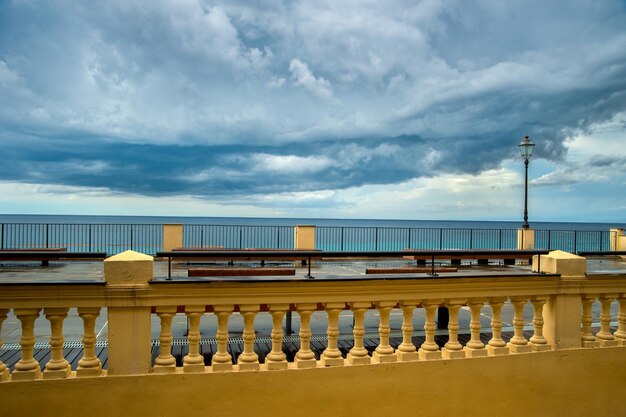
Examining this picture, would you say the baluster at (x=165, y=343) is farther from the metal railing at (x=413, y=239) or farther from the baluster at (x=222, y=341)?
the metal railing at (x=413, y=239)

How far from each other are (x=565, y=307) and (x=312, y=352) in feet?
8.39

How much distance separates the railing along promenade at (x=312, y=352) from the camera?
376 cm

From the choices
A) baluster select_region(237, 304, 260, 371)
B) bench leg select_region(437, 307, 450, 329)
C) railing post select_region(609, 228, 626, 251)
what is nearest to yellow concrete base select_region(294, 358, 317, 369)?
baluster select_region(237, 304, 260, 371)

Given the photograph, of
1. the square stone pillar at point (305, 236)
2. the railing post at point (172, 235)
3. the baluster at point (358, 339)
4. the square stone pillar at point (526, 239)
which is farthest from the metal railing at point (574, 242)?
the railing post at point (172, 235)

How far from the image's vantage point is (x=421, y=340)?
565cm

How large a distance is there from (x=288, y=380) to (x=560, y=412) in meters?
2.80

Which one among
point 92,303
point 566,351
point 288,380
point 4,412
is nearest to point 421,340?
point 566,351

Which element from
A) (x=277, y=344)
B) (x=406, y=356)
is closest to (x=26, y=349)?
(x=277, y=344)

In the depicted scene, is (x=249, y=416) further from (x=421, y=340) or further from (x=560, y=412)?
(x=560, y=412)

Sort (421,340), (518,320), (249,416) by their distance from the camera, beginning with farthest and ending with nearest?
1. (421,340)
2. (518,320)
3. (249,416)

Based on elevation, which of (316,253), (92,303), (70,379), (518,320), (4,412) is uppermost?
(316,253)

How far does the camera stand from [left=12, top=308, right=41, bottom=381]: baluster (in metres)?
3.69

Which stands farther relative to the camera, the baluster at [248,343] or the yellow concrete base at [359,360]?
the yellow concrete base at [359,360]

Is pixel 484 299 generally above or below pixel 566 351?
above
